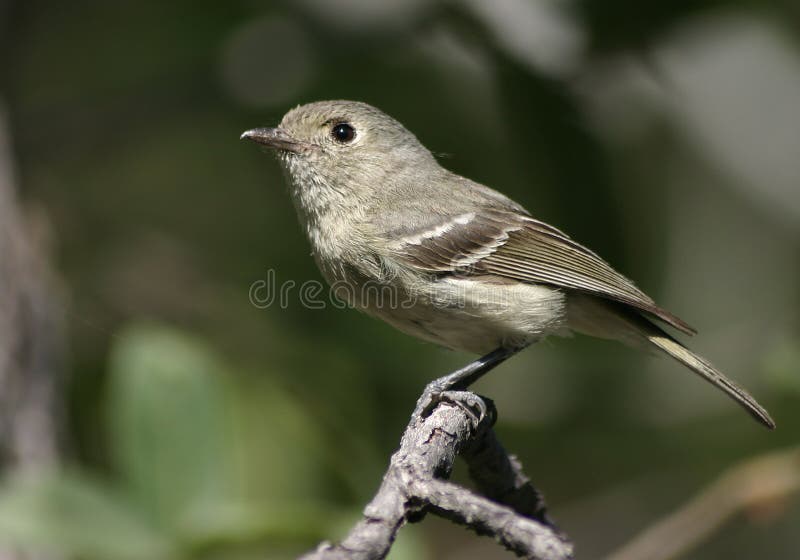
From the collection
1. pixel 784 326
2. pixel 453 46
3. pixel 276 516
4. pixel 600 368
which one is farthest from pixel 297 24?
pixel 784 326

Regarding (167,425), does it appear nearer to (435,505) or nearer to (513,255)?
(513,255)

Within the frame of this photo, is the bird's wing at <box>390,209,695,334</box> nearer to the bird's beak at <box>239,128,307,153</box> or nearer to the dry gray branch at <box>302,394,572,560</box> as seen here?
the bird's beak at <box>239,128,307,153</box>

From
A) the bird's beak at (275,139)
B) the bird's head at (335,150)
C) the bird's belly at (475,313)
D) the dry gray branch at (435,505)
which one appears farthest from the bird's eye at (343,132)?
the dry gray branch at (435,505)

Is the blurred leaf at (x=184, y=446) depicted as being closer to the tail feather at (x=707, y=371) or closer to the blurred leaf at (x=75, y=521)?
the blurred leaf at (x=75, y=521)

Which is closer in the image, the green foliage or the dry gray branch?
the dry gray branch

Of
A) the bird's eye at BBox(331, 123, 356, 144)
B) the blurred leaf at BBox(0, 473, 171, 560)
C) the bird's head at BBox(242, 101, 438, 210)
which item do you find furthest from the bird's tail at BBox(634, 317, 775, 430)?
the blurred leaf at BBox(0, 473, 171, 560)
